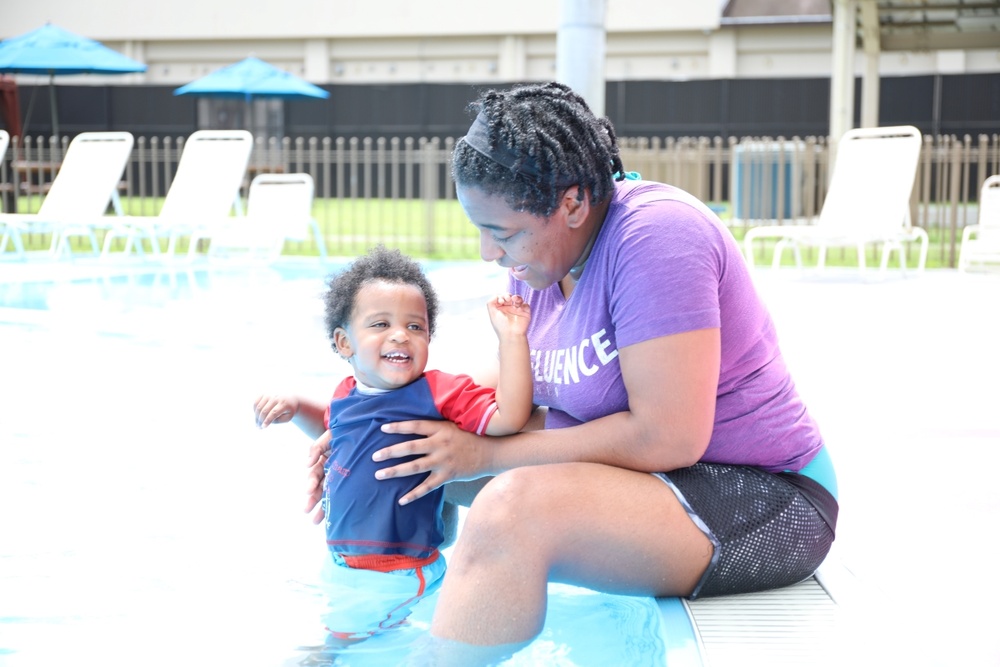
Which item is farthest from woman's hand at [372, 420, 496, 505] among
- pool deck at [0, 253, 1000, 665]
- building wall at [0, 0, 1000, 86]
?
building wall at [0, 0, 1000, 86]

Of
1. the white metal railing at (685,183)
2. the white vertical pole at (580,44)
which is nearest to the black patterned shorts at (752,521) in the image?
the white vertical pole at (580,44)

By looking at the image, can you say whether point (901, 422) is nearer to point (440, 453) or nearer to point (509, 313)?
point (509, 313)

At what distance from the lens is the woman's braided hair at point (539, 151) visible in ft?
6.57

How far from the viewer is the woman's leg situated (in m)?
1.88

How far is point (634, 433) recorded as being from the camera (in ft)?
6.57

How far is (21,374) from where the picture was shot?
583 cm

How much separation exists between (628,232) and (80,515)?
2342 millimetres

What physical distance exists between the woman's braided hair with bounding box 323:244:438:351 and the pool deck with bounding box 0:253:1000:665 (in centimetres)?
116

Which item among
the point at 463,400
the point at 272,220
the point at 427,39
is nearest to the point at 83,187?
the point at 272,220

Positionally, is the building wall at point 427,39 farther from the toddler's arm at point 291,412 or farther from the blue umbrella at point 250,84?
the toddler's arm at point 291,412

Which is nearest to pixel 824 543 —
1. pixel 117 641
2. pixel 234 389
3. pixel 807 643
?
pixel 807 643

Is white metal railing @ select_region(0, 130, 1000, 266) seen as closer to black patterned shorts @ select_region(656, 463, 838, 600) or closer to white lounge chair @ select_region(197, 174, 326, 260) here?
white lounge chair @ select_region(197, 174, 326, 260)

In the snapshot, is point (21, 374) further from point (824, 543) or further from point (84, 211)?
point (84, 211)

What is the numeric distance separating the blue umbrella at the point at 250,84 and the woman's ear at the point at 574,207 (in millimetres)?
17274
